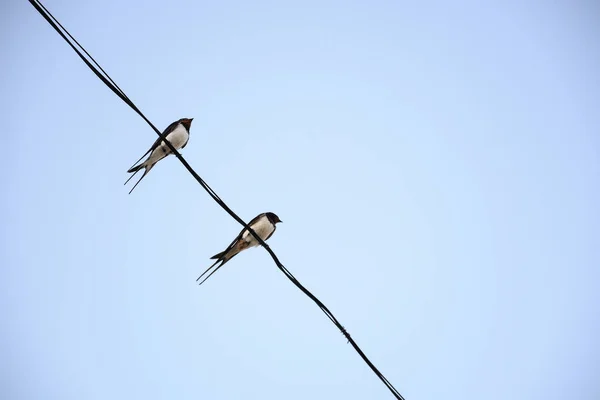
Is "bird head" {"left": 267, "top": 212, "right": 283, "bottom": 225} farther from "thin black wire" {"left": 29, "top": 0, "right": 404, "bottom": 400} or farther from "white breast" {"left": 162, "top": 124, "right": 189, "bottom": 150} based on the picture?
"thin black wire" {"left": 29, "top": 0, "right": 404, "bottom": 400}

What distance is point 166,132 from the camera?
23.6 ft

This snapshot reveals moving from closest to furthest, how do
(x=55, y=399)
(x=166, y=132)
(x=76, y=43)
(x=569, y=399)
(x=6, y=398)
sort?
1. (x=76, y=43)
2. (x=166, y=132)
3. (x=569, y=399)
4. (x=55, y=399)
5. (x=6, y=398)

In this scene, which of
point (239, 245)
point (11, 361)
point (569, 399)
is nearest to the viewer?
point (239, 245)

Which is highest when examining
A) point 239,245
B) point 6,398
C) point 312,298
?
point 6,398

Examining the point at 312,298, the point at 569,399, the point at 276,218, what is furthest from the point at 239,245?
the point at 569,399

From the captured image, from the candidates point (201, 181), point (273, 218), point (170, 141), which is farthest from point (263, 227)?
point (201, 181)

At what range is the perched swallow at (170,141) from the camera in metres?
6.35

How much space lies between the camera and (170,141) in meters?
7.05

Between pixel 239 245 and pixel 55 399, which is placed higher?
pixel 55 399

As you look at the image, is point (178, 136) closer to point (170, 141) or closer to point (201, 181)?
point (170, 141)

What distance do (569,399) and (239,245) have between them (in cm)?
10158

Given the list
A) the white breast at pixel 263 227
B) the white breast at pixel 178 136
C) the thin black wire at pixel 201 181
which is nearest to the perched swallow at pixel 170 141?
the white breast at pixel 178 136

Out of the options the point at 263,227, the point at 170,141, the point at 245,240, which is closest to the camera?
the point at 245,240

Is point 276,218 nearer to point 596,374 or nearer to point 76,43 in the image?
point 76,43
